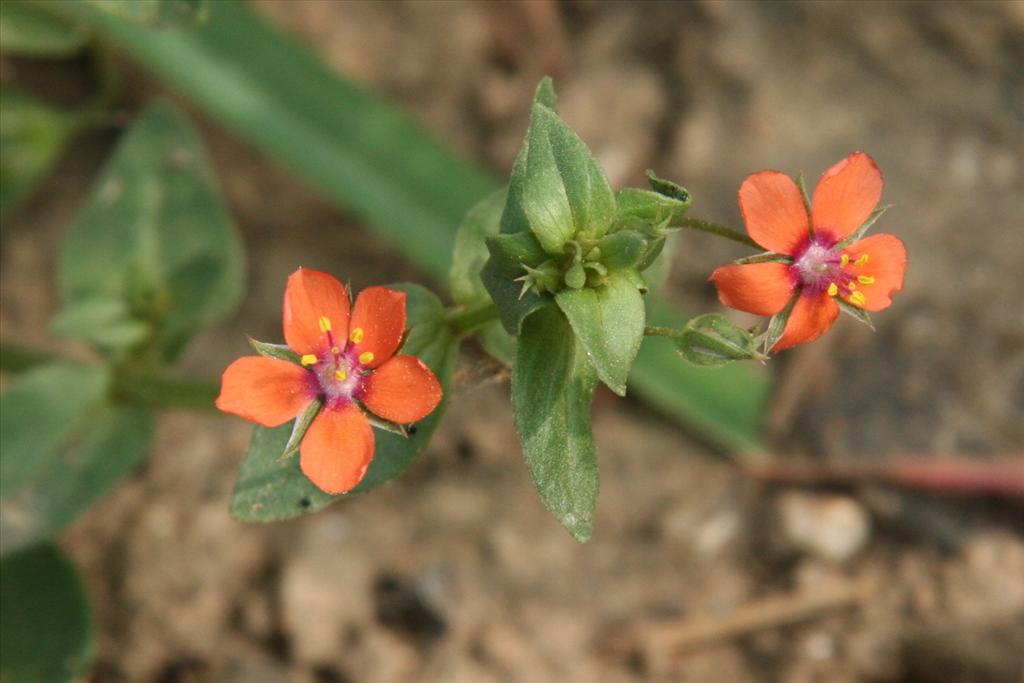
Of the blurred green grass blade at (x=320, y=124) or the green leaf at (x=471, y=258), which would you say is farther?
the blurred green grass blade at (x=320, y=124)

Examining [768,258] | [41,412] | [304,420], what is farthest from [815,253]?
[41,412]

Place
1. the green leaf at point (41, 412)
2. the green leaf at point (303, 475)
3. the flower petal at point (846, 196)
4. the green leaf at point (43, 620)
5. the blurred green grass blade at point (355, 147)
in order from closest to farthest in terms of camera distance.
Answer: the flower petal at point (846, 196)
the green leaf at point (303, 475)
the green leaf at point (41, 412)
the green leaf at point (43, 620)
the blurred green grass blade at point (355, 147)

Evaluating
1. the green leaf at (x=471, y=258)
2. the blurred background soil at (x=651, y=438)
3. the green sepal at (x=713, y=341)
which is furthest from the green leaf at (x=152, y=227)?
the green sepal at (x=713, y=341)

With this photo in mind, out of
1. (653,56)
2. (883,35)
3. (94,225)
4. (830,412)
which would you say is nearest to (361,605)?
(94,225)

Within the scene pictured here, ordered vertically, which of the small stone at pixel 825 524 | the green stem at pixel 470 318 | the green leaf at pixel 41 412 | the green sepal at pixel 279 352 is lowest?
the small stone at pixel 825 524

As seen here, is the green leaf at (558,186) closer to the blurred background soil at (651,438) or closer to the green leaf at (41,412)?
the blurred background soil at (651,438)

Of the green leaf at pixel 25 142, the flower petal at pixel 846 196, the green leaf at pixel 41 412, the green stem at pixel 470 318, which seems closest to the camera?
the flower petal at pixel 846 196

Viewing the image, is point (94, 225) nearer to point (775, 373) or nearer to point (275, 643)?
point (275, 643)
